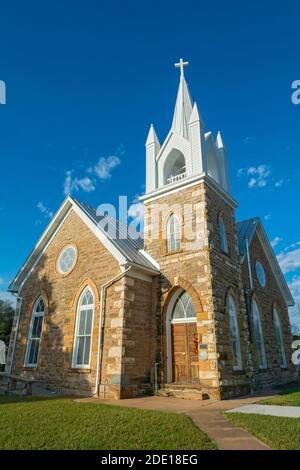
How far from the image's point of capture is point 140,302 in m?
13.3

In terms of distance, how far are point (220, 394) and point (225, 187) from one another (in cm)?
975

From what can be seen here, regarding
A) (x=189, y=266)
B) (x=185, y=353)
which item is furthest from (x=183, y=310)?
(x=189, y=266)

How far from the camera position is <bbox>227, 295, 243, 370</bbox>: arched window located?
13430 mm

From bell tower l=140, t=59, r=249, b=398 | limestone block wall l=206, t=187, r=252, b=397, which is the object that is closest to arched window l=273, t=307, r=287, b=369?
limestone block wall l=206, t=187, r=252, b=397

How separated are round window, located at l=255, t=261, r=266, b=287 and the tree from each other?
64.2 feet

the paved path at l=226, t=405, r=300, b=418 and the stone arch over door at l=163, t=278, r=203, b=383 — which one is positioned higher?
the stone arch over door at l=163, t=278, r=203, b=383

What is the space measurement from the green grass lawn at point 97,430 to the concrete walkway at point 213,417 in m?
0.28

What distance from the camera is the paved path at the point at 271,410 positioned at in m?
7.90

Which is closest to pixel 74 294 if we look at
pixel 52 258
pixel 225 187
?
pixel 52 258

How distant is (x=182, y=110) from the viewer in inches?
709

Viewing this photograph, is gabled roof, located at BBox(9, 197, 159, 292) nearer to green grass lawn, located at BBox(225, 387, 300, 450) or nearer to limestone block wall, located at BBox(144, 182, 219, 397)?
limestone block wall, located at BBox(144, 182, 219, 397)

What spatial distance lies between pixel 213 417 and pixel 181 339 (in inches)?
214

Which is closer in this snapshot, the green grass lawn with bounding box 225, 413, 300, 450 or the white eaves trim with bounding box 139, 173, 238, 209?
the green grass lawn with bounding box 225, 413, 300, 450

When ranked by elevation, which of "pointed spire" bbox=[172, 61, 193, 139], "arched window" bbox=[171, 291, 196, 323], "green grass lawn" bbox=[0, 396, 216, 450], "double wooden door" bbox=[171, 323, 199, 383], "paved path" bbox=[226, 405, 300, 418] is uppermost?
"pointed spire" bbox=[172, 61, 193, 139]
